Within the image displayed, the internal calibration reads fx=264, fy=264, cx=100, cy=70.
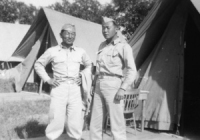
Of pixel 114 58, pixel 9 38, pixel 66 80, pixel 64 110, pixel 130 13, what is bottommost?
pixel 64 110

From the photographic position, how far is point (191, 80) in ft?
23.8

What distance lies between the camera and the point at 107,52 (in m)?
3.21

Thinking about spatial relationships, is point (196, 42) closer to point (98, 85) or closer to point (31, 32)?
point (98, 85)

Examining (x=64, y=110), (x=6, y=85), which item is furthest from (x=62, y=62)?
(x=6, y=85)

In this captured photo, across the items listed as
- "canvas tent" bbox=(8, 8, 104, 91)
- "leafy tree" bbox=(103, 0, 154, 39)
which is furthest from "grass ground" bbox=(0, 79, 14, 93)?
"leafy tree" bbox=(103, 0, 154, 39)

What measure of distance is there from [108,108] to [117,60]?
0.58 m

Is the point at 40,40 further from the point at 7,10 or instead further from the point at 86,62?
the point at 7,10

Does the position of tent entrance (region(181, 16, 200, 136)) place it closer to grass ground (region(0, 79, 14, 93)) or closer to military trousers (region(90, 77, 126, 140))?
military trousers (region(90, 77, 126, 140))

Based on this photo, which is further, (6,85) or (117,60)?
(6,85)

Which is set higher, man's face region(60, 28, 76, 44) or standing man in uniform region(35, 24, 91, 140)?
man's face region(60, 28, 76, 44)

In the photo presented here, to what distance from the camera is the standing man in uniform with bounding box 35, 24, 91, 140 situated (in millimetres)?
3189

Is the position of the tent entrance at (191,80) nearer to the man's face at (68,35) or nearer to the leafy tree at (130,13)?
the man's face at (68,35)

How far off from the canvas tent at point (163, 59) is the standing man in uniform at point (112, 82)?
1625 millimetres

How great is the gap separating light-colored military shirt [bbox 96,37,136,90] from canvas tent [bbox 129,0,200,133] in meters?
1.66
